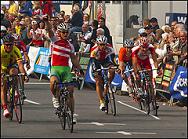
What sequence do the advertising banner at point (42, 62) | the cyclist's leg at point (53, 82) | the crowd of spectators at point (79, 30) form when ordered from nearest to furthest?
the cyclist's leg at point (53, 82)
the crowd of spectators at point (79, 30)
the advertising banner at point (42, 62)

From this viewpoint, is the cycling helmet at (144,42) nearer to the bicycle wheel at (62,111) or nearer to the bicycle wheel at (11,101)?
the bicycle wheel at (11,101)

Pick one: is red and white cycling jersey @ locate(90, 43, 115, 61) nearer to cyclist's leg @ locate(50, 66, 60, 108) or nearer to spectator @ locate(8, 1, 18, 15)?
cyclist's leg @ locate(50, 66, 60, 108)

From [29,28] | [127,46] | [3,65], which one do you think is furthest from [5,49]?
[29,28]

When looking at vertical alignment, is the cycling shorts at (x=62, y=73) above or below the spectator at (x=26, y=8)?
above

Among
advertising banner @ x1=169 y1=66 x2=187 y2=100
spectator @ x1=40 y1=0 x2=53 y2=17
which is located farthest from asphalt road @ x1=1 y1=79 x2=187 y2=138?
spectator @ x1=40 y1=0 x2=53 y2=17

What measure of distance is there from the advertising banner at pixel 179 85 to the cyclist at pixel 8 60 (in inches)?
179

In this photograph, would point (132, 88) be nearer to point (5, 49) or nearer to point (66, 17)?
point (5, 49)

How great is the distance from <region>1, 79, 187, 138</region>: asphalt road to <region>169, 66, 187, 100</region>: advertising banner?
0.32 meters

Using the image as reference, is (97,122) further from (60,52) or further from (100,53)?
(100,53)

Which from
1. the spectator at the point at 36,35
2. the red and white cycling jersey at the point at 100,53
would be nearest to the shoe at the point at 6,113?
the red and white cycling jersey at the point at 100,53

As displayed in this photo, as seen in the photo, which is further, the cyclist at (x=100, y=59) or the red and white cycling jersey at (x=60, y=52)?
the cyclist at (x=100, y=59)

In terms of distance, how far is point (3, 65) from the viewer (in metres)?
19.0

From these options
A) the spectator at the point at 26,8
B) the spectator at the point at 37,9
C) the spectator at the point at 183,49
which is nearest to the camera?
the spectator at the point at 183,49

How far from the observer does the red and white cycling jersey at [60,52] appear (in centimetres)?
1803
